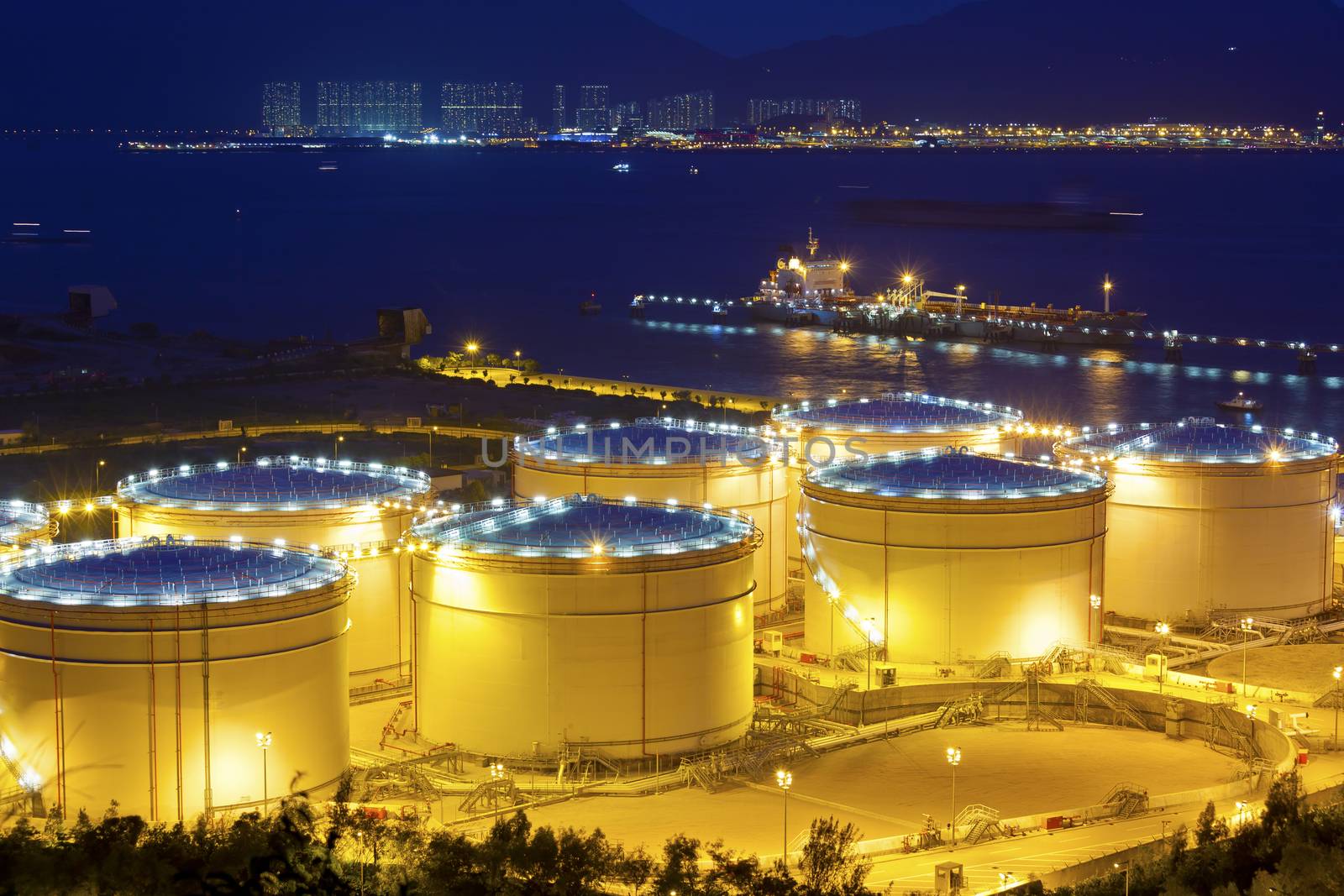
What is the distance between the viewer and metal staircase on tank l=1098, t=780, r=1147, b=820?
2242 centimetres

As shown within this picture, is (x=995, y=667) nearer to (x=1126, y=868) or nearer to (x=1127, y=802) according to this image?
(x=1127, y=802)

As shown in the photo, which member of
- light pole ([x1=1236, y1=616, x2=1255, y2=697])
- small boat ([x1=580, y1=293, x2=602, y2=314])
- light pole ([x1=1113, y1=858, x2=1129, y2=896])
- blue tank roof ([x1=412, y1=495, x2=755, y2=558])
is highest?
small boat ([x1=580, y1=293, x2=602, y2=314])

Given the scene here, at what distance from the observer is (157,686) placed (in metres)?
21.6

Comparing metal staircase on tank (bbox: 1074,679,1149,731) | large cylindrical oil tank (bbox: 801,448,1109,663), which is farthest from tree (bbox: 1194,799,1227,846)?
large cylindrical oil tank (bbox: 801,448,1109,663)

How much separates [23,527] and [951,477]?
47.3 ft

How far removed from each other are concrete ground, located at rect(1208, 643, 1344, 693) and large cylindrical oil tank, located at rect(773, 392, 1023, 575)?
6699mm

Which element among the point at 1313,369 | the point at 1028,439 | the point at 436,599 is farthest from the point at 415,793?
the point at 1313,369

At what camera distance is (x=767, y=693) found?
28.5 metres

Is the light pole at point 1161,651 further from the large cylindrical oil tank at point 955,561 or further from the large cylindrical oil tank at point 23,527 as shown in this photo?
the large cylindrical oil tank at point 23,527

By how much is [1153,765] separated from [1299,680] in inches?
170

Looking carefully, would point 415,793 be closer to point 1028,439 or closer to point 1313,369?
point 1028,439

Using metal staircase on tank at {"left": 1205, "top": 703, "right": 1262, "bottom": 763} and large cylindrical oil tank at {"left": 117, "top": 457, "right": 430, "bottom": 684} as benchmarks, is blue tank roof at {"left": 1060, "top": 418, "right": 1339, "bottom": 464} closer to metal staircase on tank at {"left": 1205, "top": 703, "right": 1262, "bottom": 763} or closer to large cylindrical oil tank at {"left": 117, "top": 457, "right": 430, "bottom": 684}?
metal staircase on tank at {"left": 1205, "top": 703, "right": 1262, "bottom": 763}

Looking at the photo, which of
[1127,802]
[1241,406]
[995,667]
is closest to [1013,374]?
[1241,406]

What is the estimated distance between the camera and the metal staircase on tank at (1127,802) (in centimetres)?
2242
